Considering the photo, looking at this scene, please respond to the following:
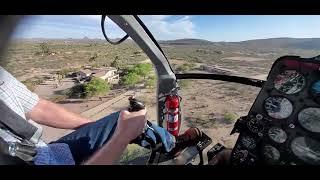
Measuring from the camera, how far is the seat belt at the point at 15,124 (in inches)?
63.6

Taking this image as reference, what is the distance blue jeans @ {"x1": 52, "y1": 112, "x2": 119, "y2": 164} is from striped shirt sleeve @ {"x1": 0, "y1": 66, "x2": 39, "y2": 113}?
0.29 m

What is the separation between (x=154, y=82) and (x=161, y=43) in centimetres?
39

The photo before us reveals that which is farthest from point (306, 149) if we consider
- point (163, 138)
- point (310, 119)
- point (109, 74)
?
point (109, 74)

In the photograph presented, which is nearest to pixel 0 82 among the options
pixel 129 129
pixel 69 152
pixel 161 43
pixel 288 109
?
pixel 69 152

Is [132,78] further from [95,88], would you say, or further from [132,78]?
[95,88]

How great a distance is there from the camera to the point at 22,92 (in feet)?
7.09

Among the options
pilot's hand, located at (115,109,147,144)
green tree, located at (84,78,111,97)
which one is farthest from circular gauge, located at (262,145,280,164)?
green tree, located at (84,78,111,97)

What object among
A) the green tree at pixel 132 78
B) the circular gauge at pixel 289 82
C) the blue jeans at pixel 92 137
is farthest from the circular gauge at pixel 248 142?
the green tree at pixel 132 78

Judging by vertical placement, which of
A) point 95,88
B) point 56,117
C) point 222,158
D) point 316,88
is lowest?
point 95,88

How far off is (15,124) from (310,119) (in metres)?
1.42

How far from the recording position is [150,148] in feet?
6.49

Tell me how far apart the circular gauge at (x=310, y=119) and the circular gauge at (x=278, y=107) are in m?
0.07

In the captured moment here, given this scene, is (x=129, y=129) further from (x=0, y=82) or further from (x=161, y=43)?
(x=161, y=43)
